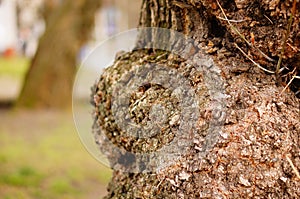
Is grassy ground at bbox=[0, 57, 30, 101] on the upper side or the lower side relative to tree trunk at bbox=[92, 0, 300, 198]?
lower

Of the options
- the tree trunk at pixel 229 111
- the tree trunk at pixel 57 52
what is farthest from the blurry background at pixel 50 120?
the tree trunk at pixel 229 111

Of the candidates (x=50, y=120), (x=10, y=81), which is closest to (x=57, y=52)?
(x=50, y=120)

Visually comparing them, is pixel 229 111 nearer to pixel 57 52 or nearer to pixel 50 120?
pixel 50 120

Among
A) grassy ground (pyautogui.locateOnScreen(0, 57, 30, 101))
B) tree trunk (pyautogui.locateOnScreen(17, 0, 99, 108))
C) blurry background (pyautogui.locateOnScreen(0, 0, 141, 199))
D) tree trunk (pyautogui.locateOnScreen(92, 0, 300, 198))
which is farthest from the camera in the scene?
grassy ground (pyautogui.locateOnScreen(0, 57, 30, 101))

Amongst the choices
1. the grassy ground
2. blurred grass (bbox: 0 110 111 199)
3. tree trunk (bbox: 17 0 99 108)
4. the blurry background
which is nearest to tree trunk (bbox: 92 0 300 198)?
blurred grass (bbox: 0 110 111 199)

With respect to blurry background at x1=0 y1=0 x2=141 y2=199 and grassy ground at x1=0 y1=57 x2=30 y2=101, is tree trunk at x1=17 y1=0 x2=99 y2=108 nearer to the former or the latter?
blurry background at x1=0 y1=0 x2=141 y2=199

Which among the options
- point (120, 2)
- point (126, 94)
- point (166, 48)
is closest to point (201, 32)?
point (166, 48)

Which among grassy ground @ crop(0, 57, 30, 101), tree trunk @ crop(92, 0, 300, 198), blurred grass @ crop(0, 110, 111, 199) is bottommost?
grassy ground @ crop(0, 57, 30, 101)
